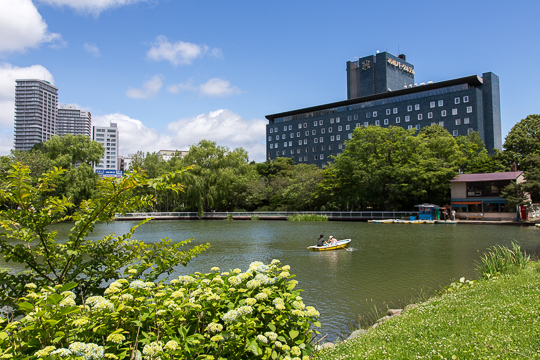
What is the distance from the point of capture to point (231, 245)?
22406mm

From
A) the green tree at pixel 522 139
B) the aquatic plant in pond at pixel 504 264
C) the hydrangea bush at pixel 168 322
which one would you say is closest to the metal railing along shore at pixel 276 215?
the green tree at pixel 522 139

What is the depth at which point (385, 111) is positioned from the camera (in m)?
77.2

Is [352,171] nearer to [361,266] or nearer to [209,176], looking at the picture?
[209,176]

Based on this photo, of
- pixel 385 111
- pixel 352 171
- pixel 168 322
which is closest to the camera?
pixel 168 322

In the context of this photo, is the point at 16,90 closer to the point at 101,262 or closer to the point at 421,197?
the point at 421,197

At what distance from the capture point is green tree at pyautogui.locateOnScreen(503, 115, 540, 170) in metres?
43.8

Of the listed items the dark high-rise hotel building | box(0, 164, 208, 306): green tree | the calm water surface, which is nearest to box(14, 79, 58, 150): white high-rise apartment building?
the dark high-rise hotel building

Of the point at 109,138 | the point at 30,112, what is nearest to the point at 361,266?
the point at 30,112

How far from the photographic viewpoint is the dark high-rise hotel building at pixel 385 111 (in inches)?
2638

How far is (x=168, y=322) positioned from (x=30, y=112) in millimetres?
194103

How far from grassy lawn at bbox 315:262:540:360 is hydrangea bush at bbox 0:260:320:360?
1065 mm

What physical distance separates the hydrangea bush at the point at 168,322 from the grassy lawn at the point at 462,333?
1.06 meters

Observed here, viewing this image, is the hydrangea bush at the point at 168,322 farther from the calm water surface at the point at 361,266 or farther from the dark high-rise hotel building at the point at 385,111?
the dark high-rise hotel building at the point at 385,111

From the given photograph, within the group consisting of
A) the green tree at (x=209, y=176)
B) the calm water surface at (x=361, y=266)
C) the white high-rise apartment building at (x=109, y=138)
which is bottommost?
the calm water surface at (x=361, y=266)
